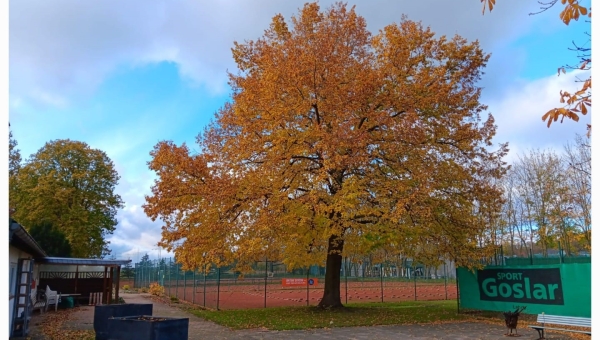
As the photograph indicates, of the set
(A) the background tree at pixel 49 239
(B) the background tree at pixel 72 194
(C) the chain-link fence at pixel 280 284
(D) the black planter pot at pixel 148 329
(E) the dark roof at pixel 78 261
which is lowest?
(C) the chain-link fence at pixel 280 284

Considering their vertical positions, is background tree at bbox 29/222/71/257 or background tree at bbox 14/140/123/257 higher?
background tree at bbox 14/140/123/257

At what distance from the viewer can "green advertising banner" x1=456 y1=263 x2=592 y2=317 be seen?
1531 centimetres

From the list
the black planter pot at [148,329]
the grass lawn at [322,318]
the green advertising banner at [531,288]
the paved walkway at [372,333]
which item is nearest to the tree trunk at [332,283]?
the grass lawn at [322,318]

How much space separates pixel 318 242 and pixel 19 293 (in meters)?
9.97

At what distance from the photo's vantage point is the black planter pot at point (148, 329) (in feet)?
29.0

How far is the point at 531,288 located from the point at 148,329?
14535 millimetres

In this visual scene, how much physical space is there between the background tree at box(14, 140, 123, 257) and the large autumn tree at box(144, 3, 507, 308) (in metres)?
21.9

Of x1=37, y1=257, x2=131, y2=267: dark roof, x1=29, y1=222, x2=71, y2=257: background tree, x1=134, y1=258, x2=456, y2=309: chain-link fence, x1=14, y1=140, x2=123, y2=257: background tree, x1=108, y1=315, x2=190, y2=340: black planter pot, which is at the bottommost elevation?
x1=134, y1=258, x2=456, y2=309: chain-link fence

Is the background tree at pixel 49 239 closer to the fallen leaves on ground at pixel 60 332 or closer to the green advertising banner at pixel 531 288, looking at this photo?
the fallen leaves on ground at pixel 60 332

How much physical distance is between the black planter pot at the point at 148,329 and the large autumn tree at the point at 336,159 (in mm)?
5902

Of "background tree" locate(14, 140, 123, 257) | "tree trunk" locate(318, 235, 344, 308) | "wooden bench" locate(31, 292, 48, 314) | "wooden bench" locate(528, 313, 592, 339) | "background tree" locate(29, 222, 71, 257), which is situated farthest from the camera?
"background tree" locate(14, 140, 123, 257)

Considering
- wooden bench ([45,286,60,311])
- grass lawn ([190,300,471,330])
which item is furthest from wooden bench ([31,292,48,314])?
grass lawn ([190,300,471,330])

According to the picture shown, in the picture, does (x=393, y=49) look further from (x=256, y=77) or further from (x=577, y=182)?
(x=577, y=182)

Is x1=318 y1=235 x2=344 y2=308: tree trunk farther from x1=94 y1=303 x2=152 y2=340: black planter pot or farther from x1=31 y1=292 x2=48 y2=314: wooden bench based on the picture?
x1=31 y1=292 x2=48 y2=314: wooden bench
